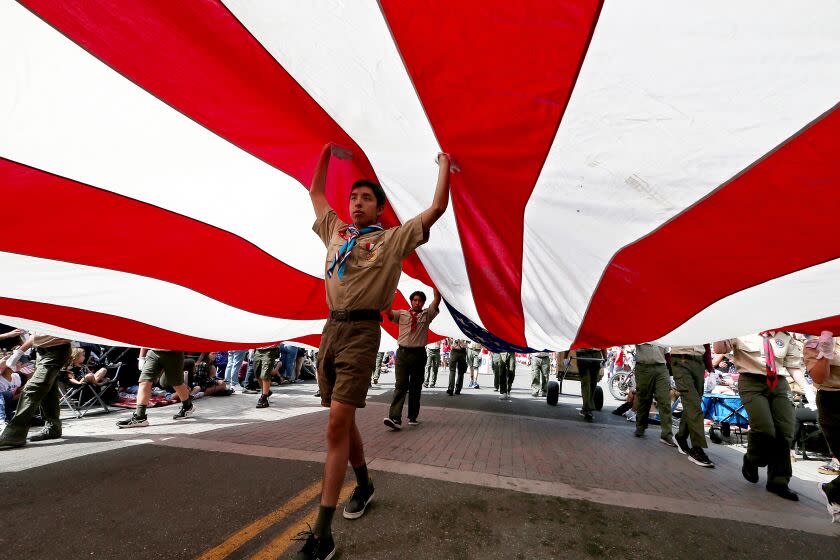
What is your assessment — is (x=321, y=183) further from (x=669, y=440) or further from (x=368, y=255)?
(x=669, y=440)

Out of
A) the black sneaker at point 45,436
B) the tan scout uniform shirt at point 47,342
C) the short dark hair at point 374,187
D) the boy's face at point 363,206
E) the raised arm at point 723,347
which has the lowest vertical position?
the black sneaker at point 45,436

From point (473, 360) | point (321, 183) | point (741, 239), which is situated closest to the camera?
point (741, 239)

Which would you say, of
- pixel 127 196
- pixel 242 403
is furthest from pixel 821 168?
pixel 242 403

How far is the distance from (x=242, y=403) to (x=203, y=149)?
5779 mm

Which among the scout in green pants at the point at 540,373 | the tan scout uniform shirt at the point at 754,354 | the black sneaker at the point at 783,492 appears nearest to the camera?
the black sneaker at the point at 783,492

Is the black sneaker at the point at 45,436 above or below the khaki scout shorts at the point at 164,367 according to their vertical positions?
below

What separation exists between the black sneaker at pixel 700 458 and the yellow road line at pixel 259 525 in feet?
13.5

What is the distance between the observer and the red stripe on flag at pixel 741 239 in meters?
1.34

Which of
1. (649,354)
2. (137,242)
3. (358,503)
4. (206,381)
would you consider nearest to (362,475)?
(358,503)

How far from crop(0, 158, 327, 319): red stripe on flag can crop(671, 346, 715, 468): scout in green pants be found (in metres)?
4.28

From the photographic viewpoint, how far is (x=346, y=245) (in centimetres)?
193

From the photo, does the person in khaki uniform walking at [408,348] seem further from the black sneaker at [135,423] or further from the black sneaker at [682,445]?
the black sneaker at [682,445]

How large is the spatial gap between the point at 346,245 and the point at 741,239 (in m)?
1.90

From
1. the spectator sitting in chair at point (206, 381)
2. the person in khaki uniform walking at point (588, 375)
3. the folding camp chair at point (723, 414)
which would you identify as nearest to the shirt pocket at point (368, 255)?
the person in khaki uniform walking at point (588, 375)
